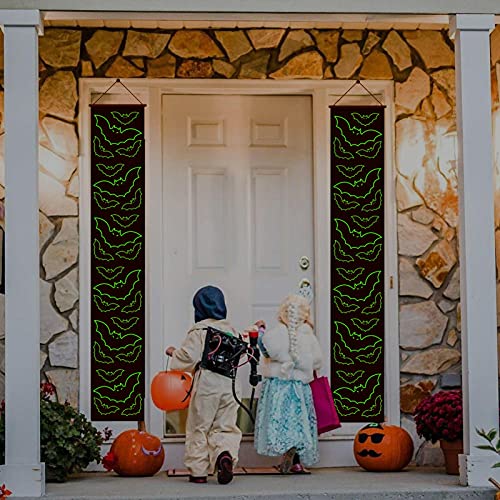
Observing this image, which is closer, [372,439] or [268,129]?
[372,439]

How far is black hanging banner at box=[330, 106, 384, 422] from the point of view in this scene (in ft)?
26.0

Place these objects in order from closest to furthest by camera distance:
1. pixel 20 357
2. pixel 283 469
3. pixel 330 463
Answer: pixel 20 357 < pixel 283 469 < pixel 330 463

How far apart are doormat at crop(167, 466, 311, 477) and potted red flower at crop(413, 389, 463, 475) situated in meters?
0.77

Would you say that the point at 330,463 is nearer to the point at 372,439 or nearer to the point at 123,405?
the point at 372,439

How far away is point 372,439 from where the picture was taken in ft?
24.6

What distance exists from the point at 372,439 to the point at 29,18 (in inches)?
125

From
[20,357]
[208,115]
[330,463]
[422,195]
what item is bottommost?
[330,463]

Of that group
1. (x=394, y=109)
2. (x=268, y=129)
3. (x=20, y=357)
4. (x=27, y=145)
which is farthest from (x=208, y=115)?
(x=20, y=357)

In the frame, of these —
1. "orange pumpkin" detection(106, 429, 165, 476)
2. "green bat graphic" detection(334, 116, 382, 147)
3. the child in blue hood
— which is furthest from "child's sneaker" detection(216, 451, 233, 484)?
"green bat graphic" detection(334, 116, 382, 147)

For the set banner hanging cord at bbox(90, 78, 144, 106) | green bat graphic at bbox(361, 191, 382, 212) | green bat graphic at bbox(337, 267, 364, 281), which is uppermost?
banner hanging cord at bbox(90, 78, 144, 106)

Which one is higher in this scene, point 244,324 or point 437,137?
point 437,137

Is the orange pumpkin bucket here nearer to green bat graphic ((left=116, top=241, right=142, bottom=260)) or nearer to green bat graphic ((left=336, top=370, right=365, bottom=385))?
green bat graphic ((left=116, top=241, right=142, bottom=260))

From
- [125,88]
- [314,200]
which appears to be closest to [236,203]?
[314,200]

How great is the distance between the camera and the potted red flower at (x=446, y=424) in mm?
7168
